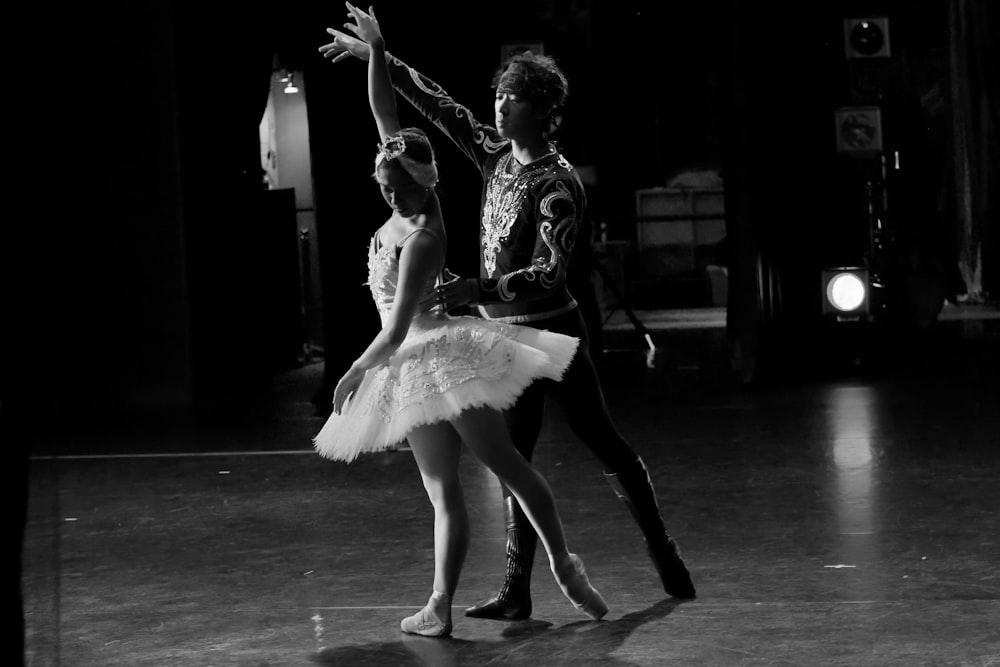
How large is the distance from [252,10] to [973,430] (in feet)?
19.0

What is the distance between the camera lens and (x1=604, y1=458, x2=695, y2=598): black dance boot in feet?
13.9

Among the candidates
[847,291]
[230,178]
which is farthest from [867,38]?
A: [230,178]

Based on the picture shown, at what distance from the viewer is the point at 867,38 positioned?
9.58m

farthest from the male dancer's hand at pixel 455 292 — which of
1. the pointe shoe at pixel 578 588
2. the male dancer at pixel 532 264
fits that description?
the pointe shoe at pixel 578 588

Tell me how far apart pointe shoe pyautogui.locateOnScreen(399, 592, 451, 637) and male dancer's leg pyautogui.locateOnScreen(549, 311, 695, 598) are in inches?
23.0

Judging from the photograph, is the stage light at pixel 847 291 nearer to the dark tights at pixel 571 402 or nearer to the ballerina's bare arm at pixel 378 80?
the dark tights at pixel 571 402

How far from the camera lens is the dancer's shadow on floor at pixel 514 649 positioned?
12.1 ft

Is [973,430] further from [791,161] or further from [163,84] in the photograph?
[163,84]

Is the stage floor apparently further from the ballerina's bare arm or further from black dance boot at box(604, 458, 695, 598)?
the ballerina's bare arm

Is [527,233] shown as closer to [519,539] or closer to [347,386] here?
[347,386]

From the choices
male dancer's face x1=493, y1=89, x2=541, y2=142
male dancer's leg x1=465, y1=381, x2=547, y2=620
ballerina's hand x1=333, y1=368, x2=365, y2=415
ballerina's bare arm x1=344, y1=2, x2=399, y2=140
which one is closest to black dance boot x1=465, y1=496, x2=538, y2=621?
male dancer's leg x1=465, y1=381, x2=547, y2=620

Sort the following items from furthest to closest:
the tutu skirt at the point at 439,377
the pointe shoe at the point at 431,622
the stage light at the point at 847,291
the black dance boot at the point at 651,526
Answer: the stage light at the point at 847,291
the black dance boot at the point at 651,526
the pointe shoe at the point at 431,622
the tutu skirt at the point at 439,377

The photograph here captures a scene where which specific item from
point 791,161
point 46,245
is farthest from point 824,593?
point 46,245

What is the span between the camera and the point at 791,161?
387 inches
